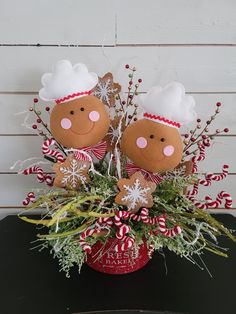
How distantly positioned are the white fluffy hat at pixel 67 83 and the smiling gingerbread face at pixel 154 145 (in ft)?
0.47

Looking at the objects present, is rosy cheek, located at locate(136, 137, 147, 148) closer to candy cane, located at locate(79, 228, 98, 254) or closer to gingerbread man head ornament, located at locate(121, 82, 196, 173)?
gingerbread man head ornament, located at locate(121, 82, 196, 173)

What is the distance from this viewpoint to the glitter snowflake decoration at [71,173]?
2.36ft

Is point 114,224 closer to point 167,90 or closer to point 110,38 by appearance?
point 167,90

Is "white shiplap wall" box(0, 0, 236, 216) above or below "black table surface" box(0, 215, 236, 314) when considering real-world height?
above

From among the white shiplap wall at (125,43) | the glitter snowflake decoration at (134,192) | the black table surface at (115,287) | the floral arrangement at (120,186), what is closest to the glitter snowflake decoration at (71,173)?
the floral arrangement at (120,186)

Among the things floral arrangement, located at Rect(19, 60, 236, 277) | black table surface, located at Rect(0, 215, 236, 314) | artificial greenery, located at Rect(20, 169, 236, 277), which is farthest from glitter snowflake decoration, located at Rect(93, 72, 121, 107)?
black table surface, located at Rect(0, 215, 236, 314)

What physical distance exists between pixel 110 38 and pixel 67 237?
562 millimetres

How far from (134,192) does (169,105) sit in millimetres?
193

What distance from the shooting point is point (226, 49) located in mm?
935

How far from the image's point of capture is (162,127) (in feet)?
2.24

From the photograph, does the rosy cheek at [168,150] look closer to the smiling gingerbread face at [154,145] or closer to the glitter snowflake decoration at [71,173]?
the smiling gingerbread face at [154,145]

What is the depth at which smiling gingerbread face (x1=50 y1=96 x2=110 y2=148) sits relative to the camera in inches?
28.0

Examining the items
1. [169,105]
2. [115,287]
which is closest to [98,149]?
[169,105]

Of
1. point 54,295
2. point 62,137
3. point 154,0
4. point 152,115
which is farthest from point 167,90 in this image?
point 54,295
